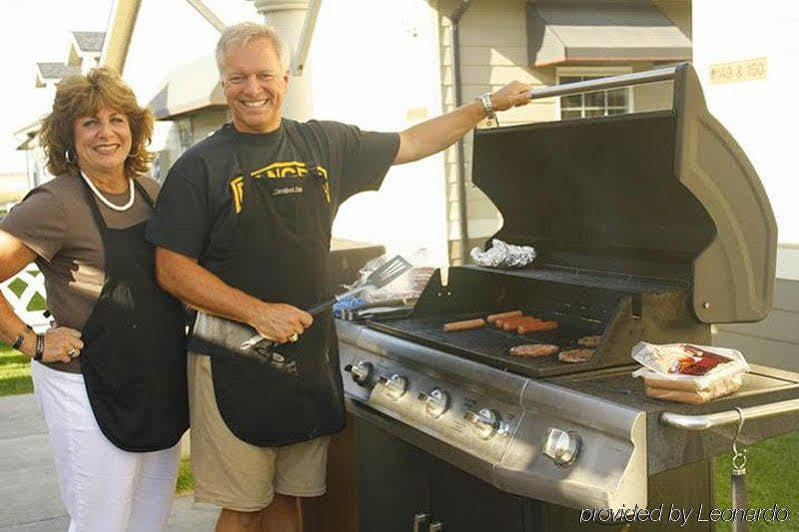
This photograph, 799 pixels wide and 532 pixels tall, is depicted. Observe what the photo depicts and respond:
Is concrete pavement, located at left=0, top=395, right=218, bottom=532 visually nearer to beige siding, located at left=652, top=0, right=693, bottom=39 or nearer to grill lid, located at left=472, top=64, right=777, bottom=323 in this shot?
grill lid, located at left=472, top=64, right=777, bottom=323

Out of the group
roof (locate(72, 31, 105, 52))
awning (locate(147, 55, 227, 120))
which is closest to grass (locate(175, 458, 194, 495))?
awning (locate(147, 55, 227, 120))

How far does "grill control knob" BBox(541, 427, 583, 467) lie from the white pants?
1180 mm

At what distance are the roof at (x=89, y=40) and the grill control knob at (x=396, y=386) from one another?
1411 cm

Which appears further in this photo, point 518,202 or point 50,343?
point 518,202

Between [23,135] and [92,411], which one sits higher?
[23,135]

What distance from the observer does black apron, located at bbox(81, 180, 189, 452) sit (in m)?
2.58

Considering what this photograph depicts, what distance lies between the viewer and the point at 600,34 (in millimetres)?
8711

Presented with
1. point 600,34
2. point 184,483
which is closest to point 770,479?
point 184,483

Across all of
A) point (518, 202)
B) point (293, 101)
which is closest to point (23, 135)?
point (293, 101)

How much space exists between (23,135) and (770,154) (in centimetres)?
2196

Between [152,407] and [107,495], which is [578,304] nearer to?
[152,407]

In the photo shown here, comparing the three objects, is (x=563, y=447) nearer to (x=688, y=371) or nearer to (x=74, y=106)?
(x=688, y=371)

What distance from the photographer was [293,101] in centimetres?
472

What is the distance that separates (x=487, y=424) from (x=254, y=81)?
3.49 ft
